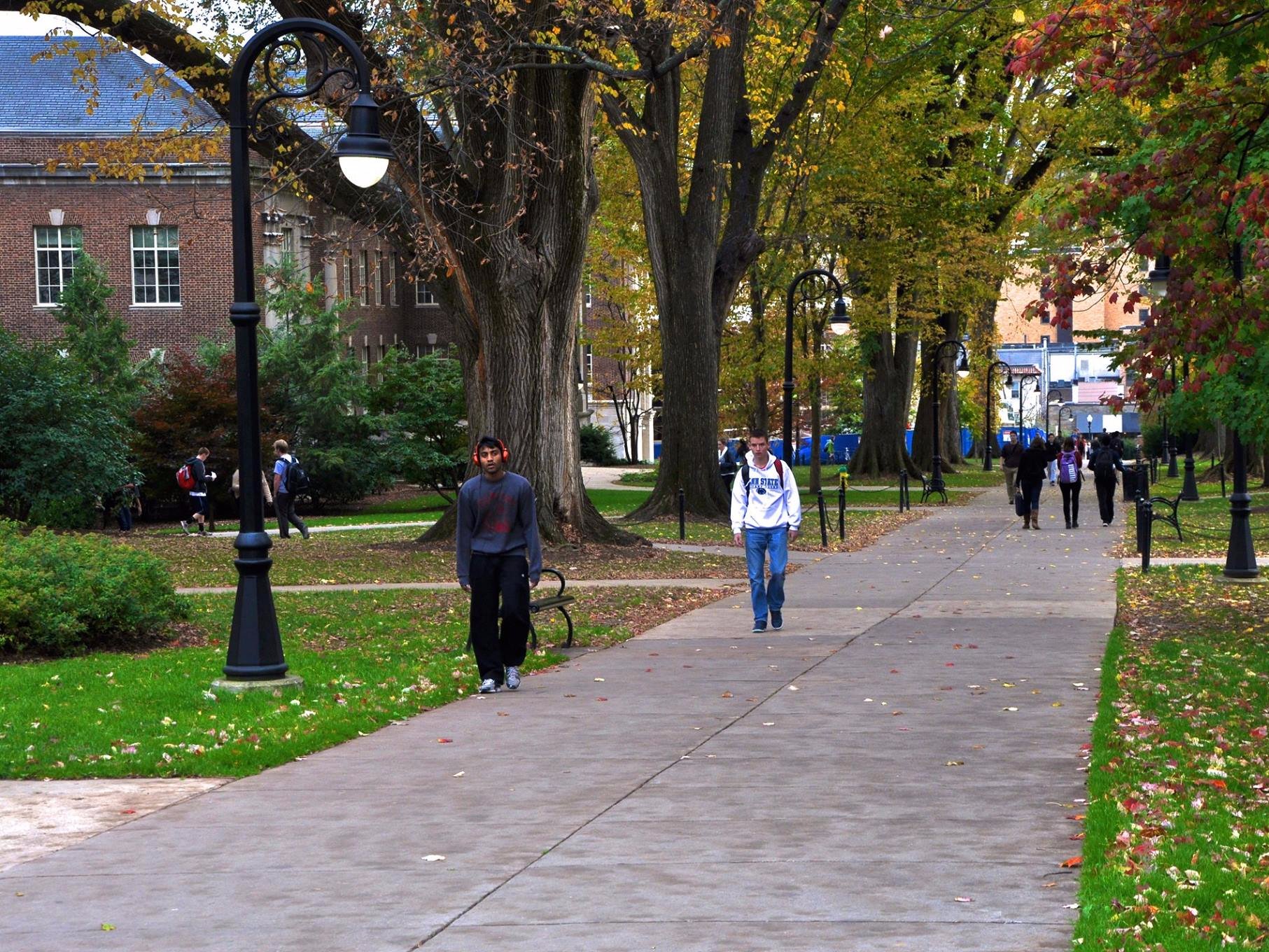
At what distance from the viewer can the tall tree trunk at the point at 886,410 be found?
55469mm

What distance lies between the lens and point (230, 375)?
134 feet

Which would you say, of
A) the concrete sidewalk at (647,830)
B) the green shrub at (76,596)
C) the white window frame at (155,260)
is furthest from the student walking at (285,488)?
the white window frame at (155,260)

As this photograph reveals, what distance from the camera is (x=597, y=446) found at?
77500 mm

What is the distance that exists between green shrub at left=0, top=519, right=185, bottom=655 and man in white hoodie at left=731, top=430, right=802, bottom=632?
518 cm

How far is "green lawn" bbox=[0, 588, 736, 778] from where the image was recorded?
9.80m

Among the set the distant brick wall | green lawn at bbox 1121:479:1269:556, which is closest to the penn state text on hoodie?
green lawn at bbox 1121:479:1269:556

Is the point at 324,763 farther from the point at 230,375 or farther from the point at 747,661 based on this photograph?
the point at 230,375

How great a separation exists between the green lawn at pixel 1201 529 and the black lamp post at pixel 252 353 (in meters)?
16.7

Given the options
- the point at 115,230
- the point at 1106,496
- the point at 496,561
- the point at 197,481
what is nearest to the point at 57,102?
the point at 115,230

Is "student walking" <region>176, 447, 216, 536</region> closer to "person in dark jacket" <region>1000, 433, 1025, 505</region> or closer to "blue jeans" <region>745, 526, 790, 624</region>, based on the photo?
"blue jeans" <region>745, 526, 790, 624</region>

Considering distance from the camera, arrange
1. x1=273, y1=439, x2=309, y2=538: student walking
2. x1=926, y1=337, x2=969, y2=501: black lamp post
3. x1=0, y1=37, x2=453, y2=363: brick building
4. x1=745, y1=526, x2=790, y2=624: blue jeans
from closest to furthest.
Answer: x1=745, y1=526, x2=790, y2=624: blue jeans < x1=273, y1=439, x2=309, y2=538: student walking < x1=926, y1=337, x2=969, y2=501: black lamp post < x1=0, y1=37, x2=453, y2=363: brick building

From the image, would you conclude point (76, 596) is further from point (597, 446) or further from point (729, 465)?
point (597, 446)

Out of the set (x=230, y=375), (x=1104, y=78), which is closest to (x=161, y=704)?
(x=1104, y=78)

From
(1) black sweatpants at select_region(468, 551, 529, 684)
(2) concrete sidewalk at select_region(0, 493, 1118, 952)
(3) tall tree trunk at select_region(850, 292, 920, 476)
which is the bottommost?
(2) concrete sidewalk at select_region(0, 493, 1118, 952)
